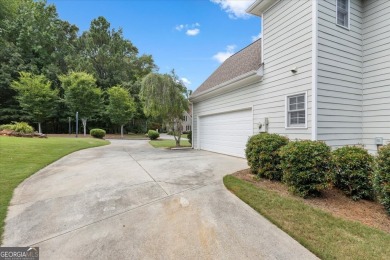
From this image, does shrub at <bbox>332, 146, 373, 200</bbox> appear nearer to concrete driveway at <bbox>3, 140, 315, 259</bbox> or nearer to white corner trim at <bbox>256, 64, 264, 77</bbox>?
concrete driveway at <bbox>3, 140, 315, 259</bbox>

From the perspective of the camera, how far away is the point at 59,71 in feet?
85.8

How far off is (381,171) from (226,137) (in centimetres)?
646

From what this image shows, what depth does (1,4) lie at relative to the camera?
15.2 meters

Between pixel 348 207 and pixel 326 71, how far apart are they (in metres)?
3.73

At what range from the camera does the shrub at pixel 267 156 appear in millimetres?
5055

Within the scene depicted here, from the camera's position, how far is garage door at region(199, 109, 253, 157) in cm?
830

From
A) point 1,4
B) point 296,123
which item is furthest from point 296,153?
point 1,4

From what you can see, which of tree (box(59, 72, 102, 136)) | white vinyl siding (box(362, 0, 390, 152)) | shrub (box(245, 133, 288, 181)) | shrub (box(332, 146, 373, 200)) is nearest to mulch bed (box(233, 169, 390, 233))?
shrub (box(332, 146, 373, 200))

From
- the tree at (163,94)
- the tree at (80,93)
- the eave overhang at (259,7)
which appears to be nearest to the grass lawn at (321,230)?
the eave overhang at (259,7)

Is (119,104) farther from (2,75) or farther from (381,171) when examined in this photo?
(381,171)

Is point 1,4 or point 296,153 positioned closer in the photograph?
point 296,153

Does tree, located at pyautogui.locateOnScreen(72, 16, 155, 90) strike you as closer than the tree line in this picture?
No

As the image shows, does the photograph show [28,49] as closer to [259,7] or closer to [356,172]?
[259,7]

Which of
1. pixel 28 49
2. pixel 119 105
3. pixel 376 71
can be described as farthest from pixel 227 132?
pixel 28 49
